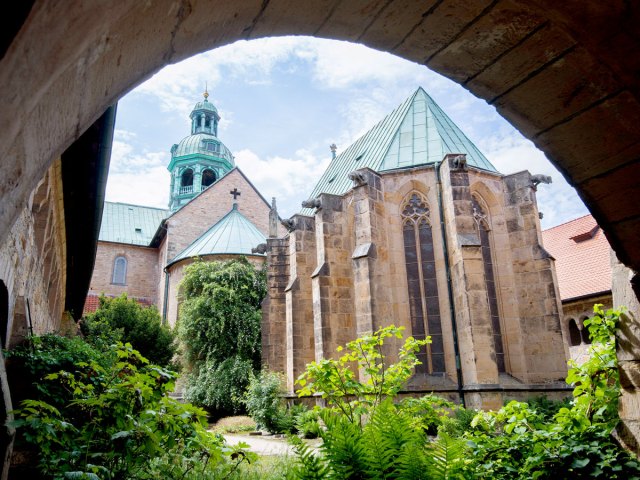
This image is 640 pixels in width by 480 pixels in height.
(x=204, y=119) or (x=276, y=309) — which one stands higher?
(x=204, y=119)

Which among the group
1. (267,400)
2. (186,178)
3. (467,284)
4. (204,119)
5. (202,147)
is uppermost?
(204,119)

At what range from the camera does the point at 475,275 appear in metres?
13.0

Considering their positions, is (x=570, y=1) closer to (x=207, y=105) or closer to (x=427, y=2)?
(x=427, y=2)

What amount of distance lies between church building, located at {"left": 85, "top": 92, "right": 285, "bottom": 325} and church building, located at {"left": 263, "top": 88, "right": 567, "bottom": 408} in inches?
269

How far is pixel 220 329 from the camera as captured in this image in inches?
815

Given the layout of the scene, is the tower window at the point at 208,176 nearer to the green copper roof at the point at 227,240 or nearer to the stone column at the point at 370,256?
the green copper roof at the point at 227,240

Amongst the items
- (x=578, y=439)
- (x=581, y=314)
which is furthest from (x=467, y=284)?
(x=578, y=439)

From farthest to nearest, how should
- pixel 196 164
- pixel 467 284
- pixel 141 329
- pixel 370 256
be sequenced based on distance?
pixel 196 164
pixel 141 329
pixel 370 256
pixel 467 284

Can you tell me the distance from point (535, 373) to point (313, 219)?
338 inches

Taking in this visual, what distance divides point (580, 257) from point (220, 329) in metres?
15.6

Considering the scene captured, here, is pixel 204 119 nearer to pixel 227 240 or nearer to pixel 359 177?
pixel 227 240

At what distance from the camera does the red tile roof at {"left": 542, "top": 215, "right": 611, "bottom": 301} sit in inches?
745

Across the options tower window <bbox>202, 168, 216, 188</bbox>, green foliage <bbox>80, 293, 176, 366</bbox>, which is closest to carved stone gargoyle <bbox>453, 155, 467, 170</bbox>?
green foliage <bbox>80, 293, 176, 366</bbox>

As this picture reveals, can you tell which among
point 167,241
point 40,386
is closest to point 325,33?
point 40,386
